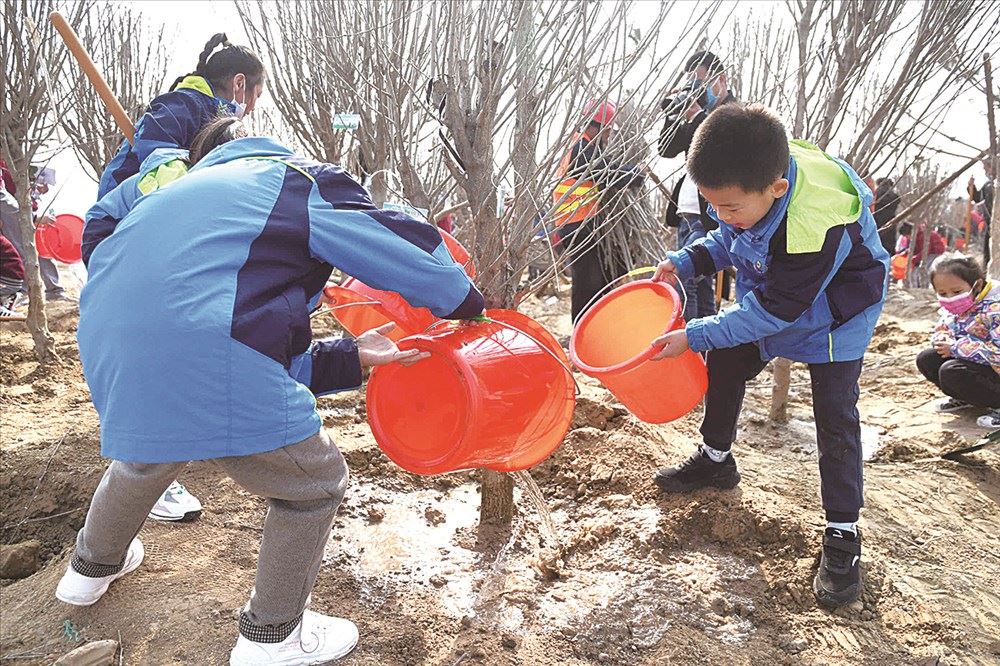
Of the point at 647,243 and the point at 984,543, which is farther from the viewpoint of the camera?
the point at 647,243

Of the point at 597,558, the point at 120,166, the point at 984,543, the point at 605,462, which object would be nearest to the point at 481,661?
the point at 597,558

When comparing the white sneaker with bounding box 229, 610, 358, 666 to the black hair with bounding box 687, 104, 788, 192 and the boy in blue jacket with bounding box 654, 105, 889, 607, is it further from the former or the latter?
the black hair with bounding box 687, 104, 788, 192

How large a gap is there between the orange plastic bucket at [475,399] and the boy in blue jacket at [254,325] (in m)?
0.13

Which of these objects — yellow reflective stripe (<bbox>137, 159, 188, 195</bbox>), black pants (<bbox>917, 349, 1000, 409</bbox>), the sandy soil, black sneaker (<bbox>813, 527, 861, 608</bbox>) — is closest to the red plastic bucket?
the sandy soil

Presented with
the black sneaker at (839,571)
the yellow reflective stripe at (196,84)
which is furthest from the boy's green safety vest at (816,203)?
the yellow reflective stripe at (196,84)

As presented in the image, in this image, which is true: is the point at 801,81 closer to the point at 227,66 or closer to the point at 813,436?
the point at 813,436

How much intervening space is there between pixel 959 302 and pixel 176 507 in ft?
11.4

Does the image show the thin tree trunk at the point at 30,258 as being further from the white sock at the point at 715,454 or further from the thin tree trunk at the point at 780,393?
the thin tree trunk at the point at 780,393

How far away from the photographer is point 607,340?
2229 millimetres

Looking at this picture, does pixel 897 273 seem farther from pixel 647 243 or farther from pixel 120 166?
pixel 120 166

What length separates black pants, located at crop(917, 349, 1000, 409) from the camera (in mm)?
3258

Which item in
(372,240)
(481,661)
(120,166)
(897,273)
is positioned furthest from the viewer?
(897,273)

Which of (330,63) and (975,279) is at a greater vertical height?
(330,63)

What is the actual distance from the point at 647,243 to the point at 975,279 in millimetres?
1640
